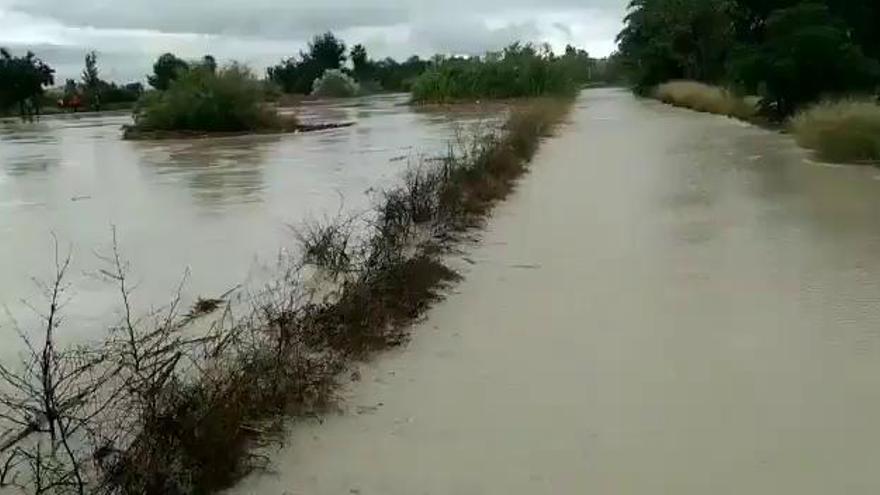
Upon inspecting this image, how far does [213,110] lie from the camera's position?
38.5 metres

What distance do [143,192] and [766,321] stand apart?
13819mm

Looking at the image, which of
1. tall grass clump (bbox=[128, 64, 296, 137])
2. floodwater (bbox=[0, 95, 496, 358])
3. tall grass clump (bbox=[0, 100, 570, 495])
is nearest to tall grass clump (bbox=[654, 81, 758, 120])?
floodwater (bbox=[0, 95, 496, 358])

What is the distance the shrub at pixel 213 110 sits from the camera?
3866 centimetres

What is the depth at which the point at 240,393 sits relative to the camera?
5.52 meters

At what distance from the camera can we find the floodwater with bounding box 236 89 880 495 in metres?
5.17

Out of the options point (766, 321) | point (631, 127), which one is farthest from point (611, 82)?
point (766, 321)

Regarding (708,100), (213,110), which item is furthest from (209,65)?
(708,100)

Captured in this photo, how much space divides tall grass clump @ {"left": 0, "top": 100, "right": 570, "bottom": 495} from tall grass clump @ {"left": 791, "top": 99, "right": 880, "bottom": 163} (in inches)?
455

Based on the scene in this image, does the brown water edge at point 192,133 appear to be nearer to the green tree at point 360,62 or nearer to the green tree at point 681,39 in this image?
the green tree at point 681,39

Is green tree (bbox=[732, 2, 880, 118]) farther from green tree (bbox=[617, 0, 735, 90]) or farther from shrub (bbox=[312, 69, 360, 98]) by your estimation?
shrub (bbox=[312, 69, 360, 98])

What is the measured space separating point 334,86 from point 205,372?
85089 mm

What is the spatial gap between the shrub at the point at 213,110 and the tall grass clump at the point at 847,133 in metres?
21.9

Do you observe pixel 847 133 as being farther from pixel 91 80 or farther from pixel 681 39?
pixel 91 80

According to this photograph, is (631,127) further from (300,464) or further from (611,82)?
(611,82)
